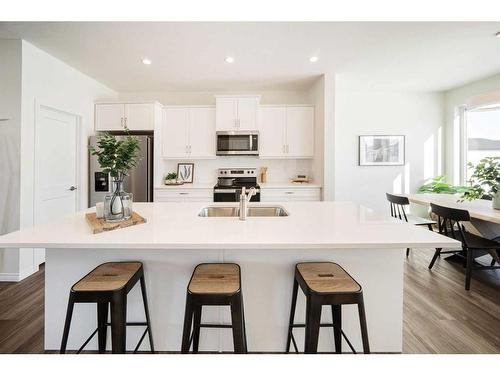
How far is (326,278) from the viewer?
4.75ft

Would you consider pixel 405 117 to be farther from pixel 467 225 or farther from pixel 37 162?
pixel 37 162

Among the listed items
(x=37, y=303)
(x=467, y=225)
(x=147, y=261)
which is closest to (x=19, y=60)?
(x=37, y=303)

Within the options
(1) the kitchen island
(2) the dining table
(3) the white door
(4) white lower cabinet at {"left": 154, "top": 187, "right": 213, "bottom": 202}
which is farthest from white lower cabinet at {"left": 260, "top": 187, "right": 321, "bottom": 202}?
(3) the white door

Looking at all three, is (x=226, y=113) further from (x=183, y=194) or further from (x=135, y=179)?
(x=135, y=179)

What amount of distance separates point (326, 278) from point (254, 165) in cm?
343

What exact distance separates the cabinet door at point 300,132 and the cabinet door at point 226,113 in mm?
856

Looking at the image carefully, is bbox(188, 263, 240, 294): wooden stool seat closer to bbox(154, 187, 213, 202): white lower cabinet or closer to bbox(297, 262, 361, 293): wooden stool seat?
bbox(297, 262, 361, 293): wooden stool seat

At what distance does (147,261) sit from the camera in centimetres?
172

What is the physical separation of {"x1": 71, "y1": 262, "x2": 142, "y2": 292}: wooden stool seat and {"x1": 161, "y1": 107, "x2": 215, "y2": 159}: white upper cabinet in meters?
2.99

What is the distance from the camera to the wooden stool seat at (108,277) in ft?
4.52

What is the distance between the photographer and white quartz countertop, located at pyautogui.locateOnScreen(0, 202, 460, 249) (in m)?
1.36

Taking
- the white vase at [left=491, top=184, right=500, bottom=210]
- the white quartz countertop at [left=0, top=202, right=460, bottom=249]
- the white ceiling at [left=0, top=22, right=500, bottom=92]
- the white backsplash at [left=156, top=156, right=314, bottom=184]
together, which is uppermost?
the white ceiling at [left=0, top=22, right=500, bottom=92]

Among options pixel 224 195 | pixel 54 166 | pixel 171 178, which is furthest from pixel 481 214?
pixel 54 166

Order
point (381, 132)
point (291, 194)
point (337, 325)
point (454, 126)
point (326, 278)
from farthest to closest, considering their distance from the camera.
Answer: point (381, 132)
point (454, 126)
point (291, 194)
point (337, 325)
point (326, 278)
